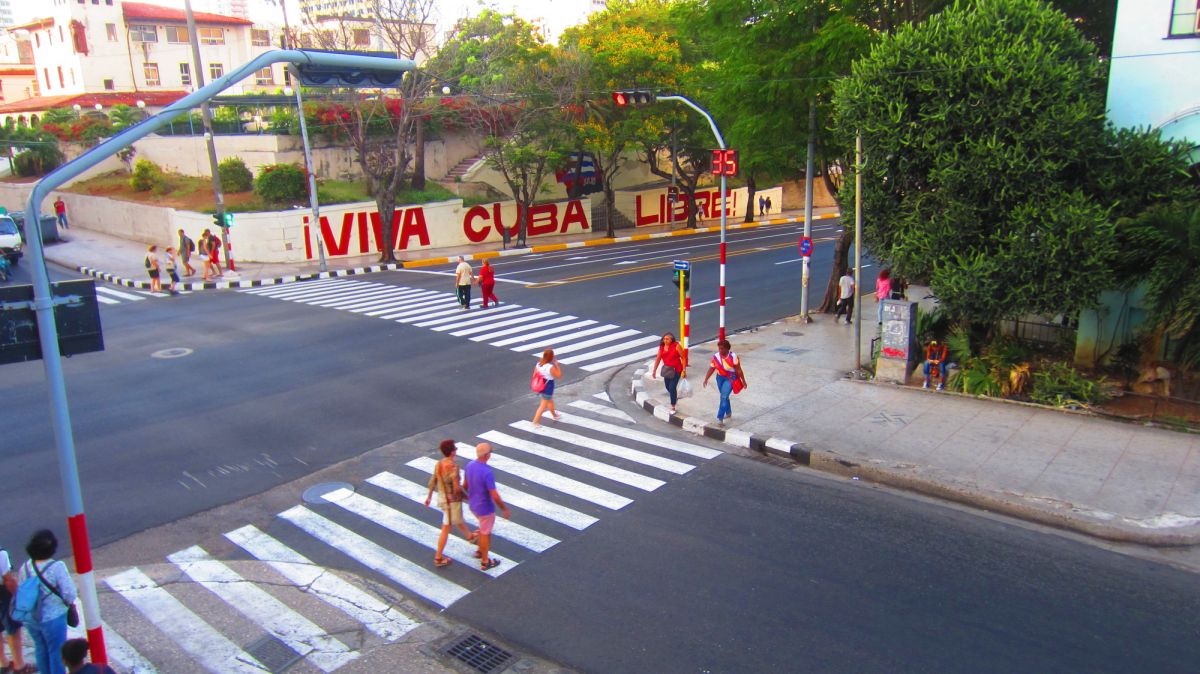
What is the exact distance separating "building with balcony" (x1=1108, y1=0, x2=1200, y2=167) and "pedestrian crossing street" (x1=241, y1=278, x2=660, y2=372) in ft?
33.6

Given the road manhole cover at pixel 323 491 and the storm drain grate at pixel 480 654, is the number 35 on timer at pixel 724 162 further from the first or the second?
the storm drain grate at pixel 480 654

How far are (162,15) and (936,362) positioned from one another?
67774 millimetres

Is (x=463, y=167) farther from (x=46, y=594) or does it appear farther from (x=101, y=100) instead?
(x=46, y=594)

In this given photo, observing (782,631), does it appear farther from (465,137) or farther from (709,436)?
(465,137)

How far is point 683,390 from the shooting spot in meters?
15.3

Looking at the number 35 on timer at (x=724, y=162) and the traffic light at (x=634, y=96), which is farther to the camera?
the number 35 on timer at (x=724, y=162)

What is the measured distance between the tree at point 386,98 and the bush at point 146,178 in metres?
9.93

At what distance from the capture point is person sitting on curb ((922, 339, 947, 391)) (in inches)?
591

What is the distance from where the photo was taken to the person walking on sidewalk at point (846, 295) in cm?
2112

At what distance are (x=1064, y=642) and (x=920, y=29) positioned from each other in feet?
35.2

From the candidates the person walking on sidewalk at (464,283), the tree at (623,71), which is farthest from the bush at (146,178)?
the person walking on sidewalk at (464,283)

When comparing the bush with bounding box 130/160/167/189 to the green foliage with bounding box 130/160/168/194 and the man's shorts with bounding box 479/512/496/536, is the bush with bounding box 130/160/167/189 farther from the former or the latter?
the man's shorts with bounding box 479/512/496/536

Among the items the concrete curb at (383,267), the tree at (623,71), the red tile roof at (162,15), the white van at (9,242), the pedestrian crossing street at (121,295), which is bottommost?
the pedestrian crossing street at (121,295)

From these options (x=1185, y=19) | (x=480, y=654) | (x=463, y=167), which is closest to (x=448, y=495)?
(x=480, y=654)
